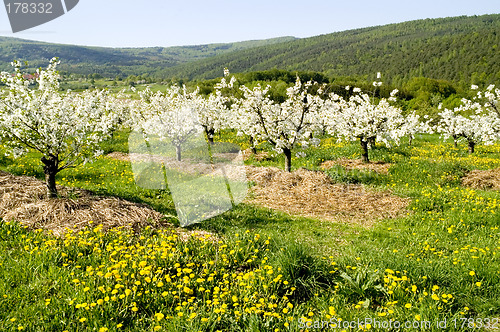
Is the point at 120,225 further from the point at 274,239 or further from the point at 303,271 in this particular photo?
the point at 303,271

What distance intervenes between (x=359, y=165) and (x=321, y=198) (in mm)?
6341

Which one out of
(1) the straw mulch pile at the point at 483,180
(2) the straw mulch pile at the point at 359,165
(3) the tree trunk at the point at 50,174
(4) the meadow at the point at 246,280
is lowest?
(1) the straw mulch pile at the point at 483,180

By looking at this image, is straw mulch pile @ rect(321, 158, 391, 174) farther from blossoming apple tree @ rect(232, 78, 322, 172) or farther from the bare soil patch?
the bare soil patch

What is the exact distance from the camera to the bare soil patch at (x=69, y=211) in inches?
293

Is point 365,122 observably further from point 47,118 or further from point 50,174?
point 50,174

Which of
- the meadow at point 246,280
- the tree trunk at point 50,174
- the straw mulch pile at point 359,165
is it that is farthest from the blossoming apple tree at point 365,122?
the tree trunk at point 50,174

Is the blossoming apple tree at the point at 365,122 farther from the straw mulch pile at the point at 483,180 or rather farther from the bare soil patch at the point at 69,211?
the bare soil patch at the point at 69,211

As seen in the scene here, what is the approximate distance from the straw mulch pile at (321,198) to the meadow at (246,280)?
5.24 feet

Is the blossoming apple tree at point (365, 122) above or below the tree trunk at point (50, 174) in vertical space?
below

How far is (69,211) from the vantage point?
7.96 metres

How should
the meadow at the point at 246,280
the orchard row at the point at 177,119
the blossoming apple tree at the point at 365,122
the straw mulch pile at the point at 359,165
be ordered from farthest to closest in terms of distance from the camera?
1. the blossoming apple tree at the point at 365,122
2. the straw mulch pile at the point at 359,165
3. the orchard row at the point at 177,119
4. the meadow at the point at 246,280

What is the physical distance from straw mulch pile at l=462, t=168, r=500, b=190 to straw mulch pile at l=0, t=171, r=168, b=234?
1354 centimetres

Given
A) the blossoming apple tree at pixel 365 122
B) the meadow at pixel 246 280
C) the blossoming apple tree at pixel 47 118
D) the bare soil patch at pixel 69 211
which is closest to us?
the meadow at pixel 246 280

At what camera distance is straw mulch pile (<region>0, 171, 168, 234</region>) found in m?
7.49
